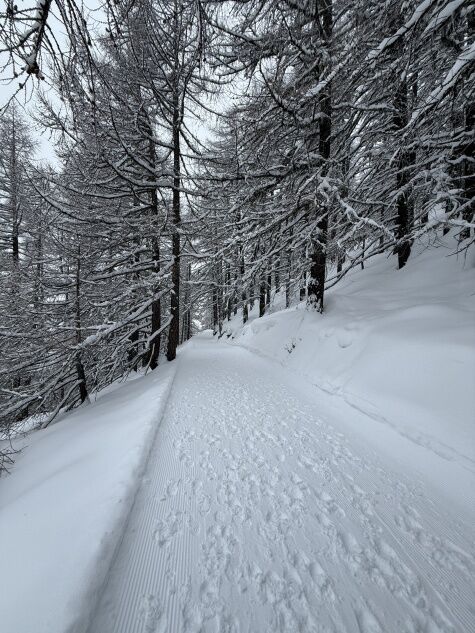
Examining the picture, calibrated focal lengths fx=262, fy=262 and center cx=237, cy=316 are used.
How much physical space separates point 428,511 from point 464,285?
18.0 ft

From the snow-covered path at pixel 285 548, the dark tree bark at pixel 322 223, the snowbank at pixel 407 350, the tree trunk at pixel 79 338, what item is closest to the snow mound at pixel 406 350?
the snowbank at pixel 407 350

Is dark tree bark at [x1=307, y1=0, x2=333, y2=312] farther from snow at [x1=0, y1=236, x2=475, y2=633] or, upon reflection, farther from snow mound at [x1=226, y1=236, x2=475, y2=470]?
snow at [x1=0, y1=236, x2=475, y2=633]

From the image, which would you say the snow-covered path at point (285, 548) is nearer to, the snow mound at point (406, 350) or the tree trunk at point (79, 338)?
the snow mound at point (406, 350)

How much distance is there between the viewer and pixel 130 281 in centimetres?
823

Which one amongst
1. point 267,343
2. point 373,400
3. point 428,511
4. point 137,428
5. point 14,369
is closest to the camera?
point 428,511

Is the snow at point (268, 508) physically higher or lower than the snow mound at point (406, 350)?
lower

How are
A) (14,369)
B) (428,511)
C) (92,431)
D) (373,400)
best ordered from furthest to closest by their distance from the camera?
(14,369)
(373,400)
(92,431)
(428,511)

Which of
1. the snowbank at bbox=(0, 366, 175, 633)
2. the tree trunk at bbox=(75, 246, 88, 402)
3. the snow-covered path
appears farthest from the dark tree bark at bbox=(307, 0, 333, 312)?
the tree trunk at bbox=(75, 246, 88, 402)

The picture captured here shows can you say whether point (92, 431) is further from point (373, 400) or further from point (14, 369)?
point (373, 400)

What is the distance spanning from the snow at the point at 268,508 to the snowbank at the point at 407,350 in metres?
0.03

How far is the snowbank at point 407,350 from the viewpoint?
11.1 ft

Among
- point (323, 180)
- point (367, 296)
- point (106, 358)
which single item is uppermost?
point (323, 180)

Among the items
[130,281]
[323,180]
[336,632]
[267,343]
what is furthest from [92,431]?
[267,343]

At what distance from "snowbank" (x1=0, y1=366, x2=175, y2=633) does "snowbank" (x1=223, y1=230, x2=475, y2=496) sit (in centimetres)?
353
